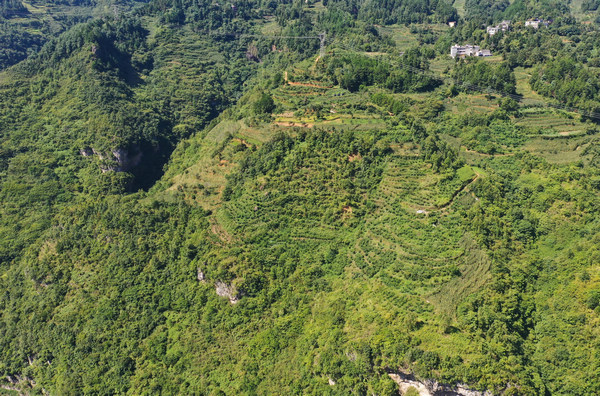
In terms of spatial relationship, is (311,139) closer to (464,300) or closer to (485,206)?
(485,206)

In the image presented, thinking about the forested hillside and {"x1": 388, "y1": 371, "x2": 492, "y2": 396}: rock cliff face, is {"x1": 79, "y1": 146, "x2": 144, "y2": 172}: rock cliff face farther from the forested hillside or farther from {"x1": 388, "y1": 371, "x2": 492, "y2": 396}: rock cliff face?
{"x1": 388, "y1": 371, "x2": 492, "y2": 396}: rock cliff face

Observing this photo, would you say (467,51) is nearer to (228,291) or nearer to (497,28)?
(497,28)

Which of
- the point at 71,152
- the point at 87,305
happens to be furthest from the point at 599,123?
the point at 71,152

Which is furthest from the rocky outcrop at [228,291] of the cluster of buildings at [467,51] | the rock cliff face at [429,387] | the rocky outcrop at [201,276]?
the cluster of buildings at [467,51]

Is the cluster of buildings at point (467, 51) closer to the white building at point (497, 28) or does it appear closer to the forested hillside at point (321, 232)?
the forested hillside at point (321, 232)

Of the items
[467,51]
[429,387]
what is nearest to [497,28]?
[467,51]

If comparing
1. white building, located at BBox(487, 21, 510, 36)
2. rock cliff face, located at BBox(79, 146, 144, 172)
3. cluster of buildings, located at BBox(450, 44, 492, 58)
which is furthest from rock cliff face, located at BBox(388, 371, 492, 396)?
white building, located at BBox(487, 21, 510, 36)

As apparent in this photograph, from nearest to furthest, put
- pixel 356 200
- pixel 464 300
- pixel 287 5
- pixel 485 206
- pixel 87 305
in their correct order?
pixel 464 300 → pixel 485 206 → pixel 356 200 → pixel 87 305 → pixel 287 5
